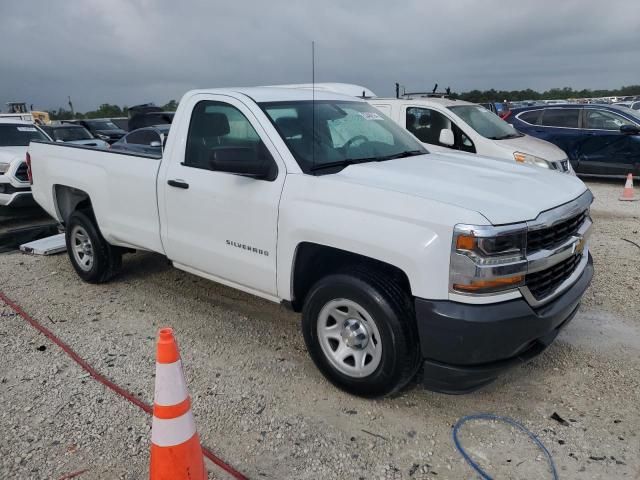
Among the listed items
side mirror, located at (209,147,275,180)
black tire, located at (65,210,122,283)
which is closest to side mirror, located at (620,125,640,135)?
side mirror, located at (209,147,275,180)

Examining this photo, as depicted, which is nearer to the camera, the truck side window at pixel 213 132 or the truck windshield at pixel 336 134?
the truck windshield at pixel 336 134

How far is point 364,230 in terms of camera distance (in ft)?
9.71

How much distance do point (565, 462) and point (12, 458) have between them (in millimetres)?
2853

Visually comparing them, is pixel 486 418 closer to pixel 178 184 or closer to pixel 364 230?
pixel 364 230

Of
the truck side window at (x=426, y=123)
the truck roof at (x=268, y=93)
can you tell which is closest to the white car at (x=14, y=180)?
the truck roof at (x=268, y=93)

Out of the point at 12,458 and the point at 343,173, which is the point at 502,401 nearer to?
the point at 343,173

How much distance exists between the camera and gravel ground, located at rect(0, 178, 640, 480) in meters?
2.75

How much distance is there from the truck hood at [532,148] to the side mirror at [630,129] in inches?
110

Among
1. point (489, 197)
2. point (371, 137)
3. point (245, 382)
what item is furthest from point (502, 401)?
point (371, 137)

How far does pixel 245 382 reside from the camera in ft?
11.6

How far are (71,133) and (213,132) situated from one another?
1228 cm

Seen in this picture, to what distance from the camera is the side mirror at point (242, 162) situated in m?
3.34

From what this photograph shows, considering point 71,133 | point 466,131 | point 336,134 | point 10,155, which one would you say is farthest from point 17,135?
point 336,134

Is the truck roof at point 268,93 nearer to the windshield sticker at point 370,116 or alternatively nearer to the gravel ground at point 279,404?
the windshield sticker at point 370,116
